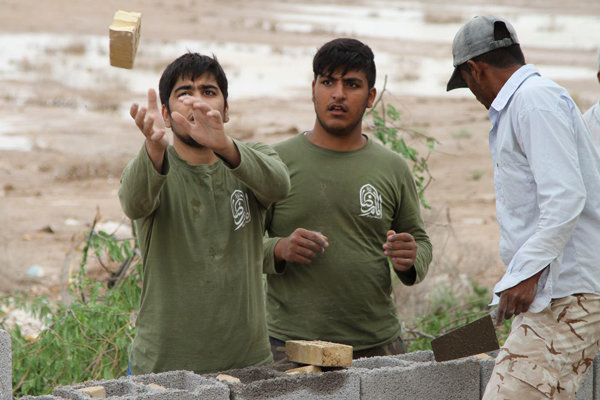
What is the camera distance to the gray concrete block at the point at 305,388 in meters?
3.31

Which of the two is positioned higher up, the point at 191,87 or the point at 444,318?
the point at 191,87

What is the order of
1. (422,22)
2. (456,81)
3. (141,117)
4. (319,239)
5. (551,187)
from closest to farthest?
(551,187) → (141,117) → (456,81) → (319,239) → (422,22)

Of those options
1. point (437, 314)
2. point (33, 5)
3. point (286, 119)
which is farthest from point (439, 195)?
point (33, 5)

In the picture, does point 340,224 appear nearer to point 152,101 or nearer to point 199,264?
point 199,264

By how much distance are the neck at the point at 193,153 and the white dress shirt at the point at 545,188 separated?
1118 millimetres

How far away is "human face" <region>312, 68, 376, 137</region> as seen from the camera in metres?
4.28

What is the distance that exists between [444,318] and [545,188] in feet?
12.3

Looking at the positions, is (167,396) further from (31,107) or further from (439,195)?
(31,107)

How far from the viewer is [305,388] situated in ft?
11.3

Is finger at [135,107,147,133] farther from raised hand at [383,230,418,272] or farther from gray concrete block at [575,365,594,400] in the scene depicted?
gray concrete block at [575,365,594,400]

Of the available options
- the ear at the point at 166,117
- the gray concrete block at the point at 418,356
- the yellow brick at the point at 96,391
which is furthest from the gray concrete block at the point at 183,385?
the ear at the point at 166,117

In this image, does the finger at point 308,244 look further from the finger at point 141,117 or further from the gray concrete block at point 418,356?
the finger at point 141,117

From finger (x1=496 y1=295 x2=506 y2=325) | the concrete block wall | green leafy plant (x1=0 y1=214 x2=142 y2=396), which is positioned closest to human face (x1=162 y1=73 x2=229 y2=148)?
the concrete block wall

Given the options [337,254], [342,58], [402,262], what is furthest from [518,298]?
[342,58]
